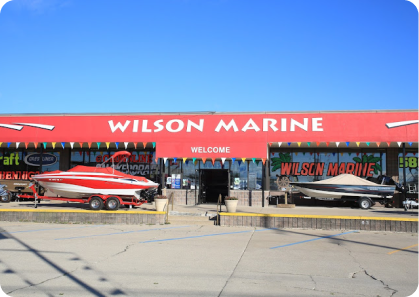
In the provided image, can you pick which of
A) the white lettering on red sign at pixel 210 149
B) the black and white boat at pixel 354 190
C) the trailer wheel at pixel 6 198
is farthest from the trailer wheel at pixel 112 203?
the black and white boat at pixel 354 190

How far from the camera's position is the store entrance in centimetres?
2414

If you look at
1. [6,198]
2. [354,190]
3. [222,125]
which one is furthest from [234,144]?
[6,198]

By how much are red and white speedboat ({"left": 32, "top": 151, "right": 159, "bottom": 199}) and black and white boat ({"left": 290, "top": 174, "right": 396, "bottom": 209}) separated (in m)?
10.1

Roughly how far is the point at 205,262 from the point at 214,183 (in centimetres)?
1600

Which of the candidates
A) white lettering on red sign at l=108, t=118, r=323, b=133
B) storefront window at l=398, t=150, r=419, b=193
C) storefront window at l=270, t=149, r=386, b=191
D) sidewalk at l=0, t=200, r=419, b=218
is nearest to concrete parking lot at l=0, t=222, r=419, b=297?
sidewalk at l=0, t=200, r=419, b=218

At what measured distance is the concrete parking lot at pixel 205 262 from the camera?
651 centimetres

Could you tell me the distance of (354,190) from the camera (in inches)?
862

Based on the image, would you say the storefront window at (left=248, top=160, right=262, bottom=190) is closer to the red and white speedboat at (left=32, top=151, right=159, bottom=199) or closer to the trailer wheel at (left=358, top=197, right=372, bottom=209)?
the trailer wheel at (left=358, top=197, right=372, bottom=209)

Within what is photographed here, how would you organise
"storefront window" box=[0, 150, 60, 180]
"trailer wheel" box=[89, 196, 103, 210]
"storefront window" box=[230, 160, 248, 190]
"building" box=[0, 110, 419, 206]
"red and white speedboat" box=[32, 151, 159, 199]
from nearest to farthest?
"trailer wheel" box=[89, 196, 103, 210] < "red and white speedboat" box=[32, 151, 159, 199] < "building" box=[0, 110, 419, 206] < "storefront window" box=[230, 160, 248, 190] < "storefront window" box=[0, 150, 60, 180]

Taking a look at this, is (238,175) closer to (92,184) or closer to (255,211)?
(255,211)

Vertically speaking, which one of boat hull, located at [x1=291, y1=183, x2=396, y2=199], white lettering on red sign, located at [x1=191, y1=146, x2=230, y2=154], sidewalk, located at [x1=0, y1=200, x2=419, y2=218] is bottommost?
sidewalk, located at [x1=0, y1=200, x2=419, y2=218]

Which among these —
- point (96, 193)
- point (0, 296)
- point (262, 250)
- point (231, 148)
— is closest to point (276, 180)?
point (231, 148)

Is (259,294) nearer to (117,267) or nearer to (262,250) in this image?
(117,267)

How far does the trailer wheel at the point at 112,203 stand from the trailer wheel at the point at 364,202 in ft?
43.8
